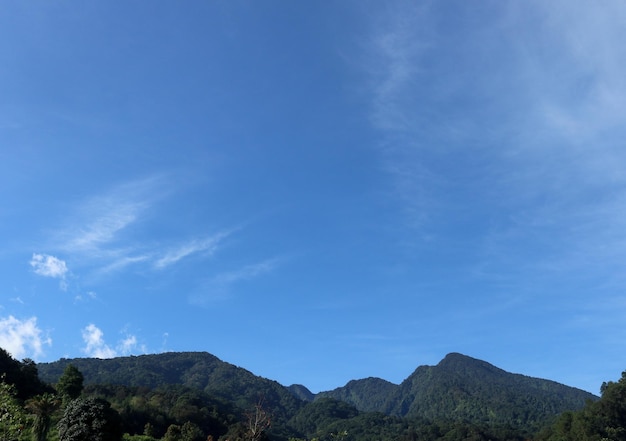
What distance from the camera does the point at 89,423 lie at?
38.7 meters

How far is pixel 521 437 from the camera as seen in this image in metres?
162

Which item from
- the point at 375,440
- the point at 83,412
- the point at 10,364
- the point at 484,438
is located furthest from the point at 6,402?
the point at 375,440

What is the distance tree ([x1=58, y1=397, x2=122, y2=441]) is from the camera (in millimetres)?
38250

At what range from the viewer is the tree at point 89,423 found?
38250mm

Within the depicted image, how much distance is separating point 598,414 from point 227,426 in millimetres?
87848

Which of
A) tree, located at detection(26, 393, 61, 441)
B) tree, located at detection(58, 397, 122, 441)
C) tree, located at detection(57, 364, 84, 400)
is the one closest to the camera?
tree, located at detection(58, 397, 122, 441)

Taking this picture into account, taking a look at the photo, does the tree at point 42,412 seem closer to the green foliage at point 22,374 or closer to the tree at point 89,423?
the tree at point 89,423

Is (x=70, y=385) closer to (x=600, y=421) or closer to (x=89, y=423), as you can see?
(x=89, y=423)

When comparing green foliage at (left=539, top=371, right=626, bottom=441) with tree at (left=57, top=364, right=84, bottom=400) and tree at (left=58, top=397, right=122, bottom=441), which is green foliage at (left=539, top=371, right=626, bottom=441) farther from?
tree at (left=58, top=397, right=122, bottom=441)

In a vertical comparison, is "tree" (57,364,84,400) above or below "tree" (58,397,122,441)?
above

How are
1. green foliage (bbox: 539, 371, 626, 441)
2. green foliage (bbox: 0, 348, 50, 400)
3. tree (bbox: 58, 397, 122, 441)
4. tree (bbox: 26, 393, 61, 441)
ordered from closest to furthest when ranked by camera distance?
tree (bbox: 58, 397, 122, 441)
tree (bbox: 26, 393, 61, 441)
green foliage (bbox: 0, 348, 50, 400)
green foliage (bbox: 539, 371, 626, 441)

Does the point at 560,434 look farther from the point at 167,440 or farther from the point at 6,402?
the point at 6,402

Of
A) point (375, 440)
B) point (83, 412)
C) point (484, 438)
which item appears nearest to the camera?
point (83, 412)

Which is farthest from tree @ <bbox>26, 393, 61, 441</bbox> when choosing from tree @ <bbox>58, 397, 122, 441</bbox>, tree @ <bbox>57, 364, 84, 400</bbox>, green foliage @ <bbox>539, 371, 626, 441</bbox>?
green foliage @ <bbox>539, 371, 626, 441</bbox>
